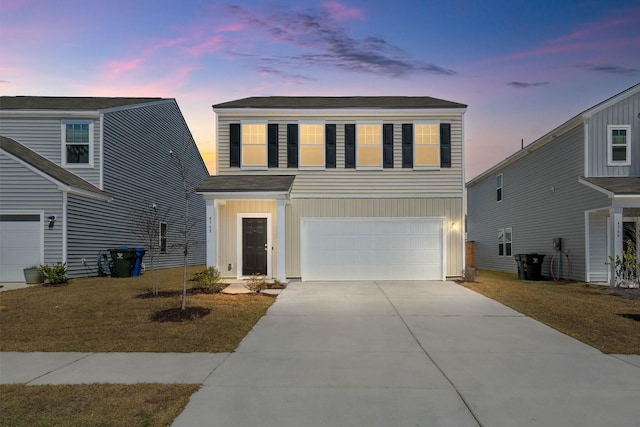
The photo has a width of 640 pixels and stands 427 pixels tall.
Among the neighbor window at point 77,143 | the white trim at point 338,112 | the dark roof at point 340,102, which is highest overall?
the dark roof at point 340,102

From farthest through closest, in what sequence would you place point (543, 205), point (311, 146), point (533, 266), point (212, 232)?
1. point (543, 205)
2. point (533, 266)
3. point (311, 146)
4. point (212, 232)

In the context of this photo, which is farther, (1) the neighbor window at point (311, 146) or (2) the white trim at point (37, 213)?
(1) the neighbor window at point (311, 146)

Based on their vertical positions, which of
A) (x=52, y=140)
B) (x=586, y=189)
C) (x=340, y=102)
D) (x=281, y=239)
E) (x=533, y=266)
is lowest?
(x=533, y=266)

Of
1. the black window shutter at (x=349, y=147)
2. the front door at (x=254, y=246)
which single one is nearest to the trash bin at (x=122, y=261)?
the front door at (x=254, y=246)

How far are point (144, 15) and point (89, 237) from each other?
27.8ft

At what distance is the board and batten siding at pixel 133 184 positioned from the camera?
17.3 m

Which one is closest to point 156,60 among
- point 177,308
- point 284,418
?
point 177,308

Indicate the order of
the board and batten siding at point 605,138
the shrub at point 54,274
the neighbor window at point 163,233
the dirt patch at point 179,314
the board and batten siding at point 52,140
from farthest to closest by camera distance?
the neighbor window at point 163,233, the board and batten siding at point 52,140, the board and batten siding at point 605,138, the shrub at point 54,274, the dirt patch at point 179,314

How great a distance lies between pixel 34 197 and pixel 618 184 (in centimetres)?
1935

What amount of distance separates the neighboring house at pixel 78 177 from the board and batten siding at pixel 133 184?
4 centimetres

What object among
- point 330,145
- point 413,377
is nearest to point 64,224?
point 330,145

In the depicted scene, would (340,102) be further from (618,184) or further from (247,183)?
(618,184)

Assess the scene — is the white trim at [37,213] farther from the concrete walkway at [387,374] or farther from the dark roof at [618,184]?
the dark roof at [618,184]

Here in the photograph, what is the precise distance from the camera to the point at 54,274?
14914mm
